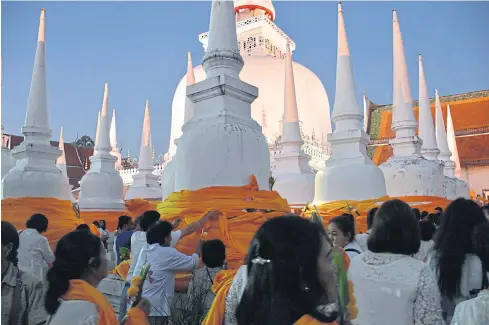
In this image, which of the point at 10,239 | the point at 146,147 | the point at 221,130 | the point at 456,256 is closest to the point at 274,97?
the point at 146,147

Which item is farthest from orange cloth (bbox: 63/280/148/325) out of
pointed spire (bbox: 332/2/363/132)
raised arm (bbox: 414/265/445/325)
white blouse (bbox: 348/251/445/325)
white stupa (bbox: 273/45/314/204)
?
white stupa (bbox: 273/45/314/204)

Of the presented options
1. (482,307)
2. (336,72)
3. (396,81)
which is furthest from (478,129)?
(482,307)

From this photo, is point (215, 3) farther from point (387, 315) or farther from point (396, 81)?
point (396, 81)

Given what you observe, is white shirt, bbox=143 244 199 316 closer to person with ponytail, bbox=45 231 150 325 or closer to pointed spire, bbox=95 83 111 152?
person with ponytail, bbox=45 231 150 325

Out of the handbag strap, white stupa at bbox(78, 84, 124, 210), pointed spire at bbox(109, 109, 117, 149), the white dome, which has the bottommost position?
the handbag strap

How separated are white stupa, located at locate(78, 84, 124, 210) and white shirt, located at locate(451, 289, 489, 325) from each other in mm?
9792

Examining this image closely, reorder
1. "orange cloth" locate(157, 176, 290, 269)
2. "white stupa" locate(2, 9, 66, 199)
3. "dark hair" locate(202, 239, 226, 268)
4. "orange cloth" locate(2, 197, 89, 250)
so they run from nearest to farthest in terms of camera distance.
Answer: "dark hair" locate(202, 239, 226, 268), "orange cloth" locate(157, 176, 290, 269), "orange cloth" locate(2, 197, 89, 250), "white stupa" locate(2, 9, 66, 199)

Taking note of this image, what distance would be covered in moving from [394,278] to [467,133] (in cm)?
2680

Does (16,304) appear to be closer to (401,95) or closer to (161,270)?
(161,270)

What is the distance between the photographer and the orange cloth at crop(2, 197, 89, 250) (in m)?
7.32

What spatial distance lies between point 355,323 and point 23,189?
712cm

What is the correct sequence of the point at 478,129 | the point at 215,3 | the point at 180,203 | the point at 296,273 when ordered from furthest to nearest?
1. the point at 478,129
2. the point at 215,3
3. the point at 180,203
4. the point at 296,273

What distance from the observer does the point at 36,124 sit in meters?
8.66

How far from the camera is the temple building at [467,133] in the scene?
969 inches
